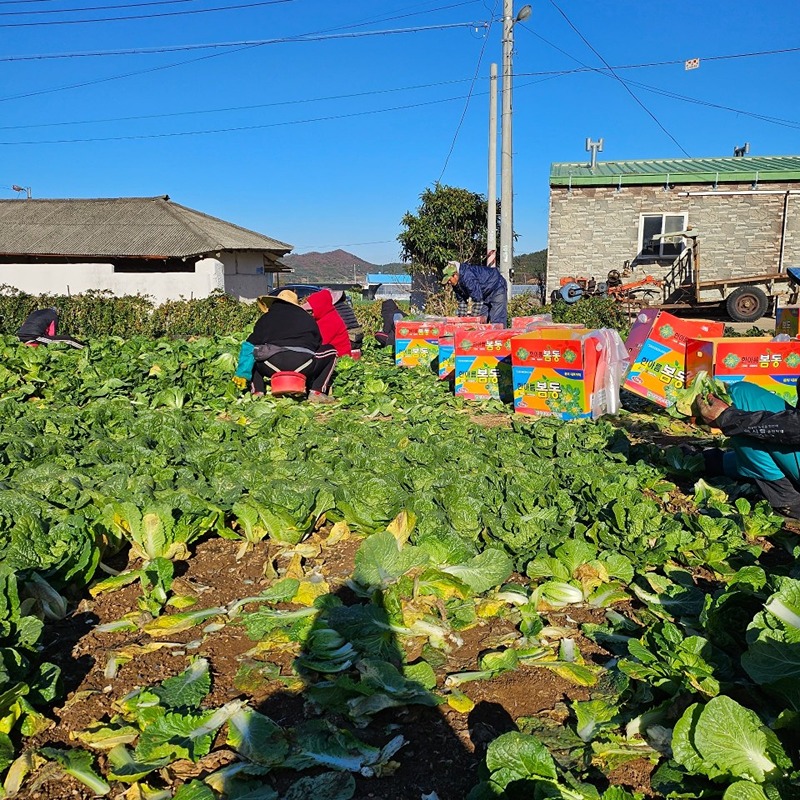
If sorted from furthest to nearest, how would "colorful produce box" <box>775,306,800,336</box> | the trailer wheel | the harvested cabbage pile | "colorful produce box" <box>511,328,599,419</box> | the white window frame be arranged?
the white window frame, the trailer wheel, "colorful produce box" <box>775,306,800,336</box>, "colorful produce box" <box>511,328,599,419</box>, the harvested cabbage pile

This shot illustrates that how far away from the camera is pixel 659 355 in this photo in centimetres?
695

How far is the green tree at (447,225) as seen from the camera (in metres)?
23.1

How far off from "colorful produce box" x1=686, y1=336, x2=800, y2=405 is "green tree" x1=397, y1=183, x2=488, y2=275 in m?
17.0

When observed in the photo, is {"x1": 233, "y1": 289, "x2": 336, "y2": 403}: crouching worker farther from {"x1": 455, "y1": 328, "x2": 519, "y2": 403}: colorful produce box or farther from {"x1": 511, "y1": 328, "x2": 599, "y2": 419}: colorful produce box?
{"x1": 511, "y1": 328, "x2": 599, "y2": 419}: colorful produce box

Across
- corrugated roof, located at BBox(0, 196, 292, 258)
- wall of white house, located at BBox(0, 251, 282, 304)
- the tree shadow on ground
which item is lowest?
the tree shadow on ground

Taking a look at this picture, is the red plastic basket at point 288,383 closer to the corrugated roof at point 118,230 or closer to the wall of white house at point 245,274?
the corrugated roof at point 118,230

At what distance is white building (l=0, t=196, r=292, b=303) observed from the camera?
79.4ft

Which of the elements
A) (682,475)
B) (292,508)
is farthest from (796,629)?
(682,475)

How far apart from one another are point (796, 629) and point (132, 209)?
3142 centimetres

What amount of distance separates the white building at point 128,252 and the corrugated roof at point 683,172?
39.8 ft

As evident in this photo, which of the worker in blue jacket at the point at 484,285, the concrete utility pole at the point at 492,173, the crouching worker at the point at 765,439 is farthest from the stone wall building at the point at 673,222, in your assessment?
the crouching worker at the point at 765,439

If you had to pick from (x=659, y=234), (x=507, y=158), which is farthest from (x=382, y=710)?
(x=659, y=234)

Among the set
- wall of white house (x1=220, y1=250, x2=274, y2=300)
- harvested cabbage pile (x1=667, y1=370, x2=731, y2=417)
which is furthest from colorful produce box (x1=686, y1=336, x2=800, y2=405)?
wall of white house (x1=220, y1=250, x2=274, y2=300)

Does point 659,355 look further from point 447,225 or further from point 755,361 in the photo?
point 447,225
